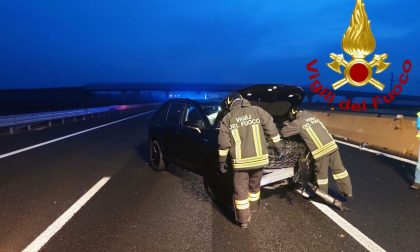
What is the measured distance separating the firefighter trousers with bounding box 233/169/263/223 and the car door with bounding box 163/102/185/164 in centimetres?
265

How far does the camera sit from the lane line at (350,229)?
4.72m

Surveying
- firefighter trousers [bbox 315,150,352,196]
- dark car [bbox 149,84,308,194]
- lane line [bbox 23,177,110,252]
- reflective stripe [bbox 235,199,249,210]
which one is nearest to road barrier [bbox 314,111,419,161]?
firefighter trousers [bbox 315,150,352,196]

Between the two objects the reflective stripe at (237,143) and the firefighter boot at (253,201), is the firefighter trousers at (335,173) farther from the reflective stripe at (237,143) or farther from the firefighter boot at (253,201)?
the reflective stripe at (237,143)

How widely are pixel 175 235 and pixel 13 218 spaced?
2.42 meters

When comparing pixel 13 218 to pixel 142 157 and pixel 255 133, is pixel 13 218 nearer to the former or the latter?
pixel 255 133

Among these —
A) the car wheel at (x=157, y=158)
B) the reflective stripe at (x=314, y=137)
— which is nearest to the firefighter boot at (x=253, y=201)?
the reflective stripe at (x=314, y=137)

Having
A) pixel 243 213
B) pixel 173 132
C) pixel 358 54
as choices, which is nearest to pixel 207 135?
pixel 173 132

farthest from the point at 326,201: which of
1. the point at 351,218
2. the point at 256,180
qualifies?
the point at 256,180

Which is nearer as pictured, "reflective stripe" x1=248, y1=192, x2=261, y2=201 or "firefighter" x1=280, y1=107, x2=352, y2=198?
"reflective stripe" x1=248, y1=192, x2=261, y2=201

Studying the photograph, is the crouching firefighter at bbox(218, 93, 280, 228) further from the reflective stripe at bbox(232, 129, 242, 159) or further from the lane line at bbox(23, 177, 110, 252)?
the lane line at bbox(23, 177, 110, 252)

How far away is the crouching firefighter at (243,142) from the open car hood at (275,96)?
3.43ft

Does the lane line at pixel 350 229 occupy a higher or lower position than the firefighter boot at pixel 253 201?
lower

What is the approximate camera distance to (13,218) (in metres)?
5.79

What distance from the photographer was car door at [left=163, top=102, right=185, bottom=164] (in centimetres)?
825
